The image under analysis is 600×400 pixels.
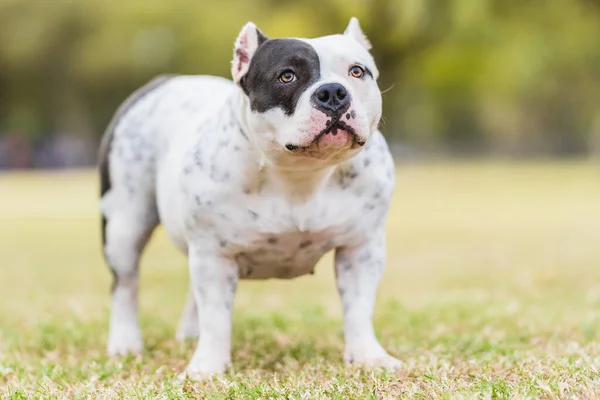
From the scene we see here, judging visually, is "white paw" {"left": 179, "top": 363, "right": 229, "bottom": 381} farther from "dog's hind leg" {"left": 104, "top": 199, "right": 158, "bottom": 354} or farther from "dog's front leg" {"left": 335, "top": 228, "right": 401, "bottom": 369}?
"dog's hind leg" {"left": 104, "top": 199, "right": 158, "bottom": 354}

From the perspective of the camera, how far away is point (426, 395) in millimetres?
3643

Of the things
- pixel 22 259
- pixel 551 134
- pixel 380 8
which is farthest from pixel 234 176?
pixel 551 134

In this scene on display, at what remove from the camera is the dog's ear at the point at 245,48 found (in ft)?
13.5

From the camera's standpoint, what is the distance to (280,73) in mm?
3934

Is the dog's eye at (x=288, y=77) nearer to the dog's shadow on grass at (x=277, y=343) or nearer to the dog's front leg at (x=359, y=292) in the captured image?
the dog's front leg at (x=359, y=292)

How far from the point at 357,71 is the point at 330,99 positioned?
278 millimetres

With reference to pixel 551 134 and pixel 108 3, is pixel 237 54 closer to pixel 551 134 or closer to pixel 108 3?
pixel 108 3

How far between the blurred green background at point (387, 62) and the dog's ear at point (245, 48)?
49.8 feet

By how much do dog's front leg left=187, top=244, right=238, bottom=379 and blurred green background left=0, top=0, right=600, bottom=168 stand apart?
596 inches

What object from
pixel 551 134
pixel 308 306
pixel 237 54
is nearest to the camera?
pixel 237 54

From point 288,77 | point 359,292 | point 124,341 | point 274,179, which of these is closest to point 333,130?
point 288,77

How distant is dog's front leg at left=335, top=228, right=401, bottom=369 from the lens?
4547 mm

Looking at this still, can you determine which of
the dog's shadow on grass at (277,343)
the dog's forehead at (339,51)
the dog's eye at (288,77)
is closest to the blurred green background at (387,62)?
the dog's shadow on grass at (277,343)

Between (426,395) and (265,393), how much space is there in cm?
67
